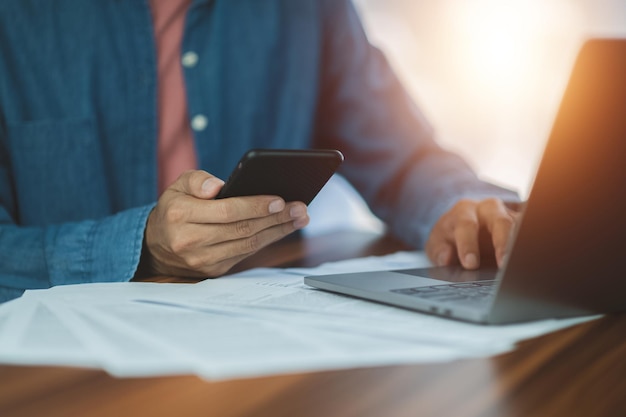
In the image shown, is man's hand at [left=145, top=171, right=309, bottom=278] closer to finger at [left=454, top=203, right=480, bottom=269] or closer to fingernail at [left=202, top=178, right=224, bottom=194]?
fingernail at [left=202, top=178, right=224, bottom=194]

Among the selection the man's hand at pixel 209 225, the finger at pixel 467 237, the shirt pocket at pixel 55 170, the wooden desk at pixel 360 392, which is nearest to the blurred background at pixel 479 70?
the shirt pocket at pixel 55 170

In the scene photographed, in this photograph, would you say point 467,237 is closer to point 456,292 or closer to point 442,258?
point 442,258

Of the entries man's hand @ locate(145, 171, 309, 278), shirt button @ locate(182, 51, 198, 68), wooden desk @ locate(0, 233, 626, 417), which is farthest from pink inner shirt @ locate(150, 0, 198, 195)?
wooden desk @ locate(0, 233, 626, 417)

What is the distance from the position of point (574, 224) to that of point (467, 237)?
336mm

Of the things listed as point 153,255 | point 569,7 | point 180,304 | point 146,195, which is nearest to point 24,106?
point 146,195

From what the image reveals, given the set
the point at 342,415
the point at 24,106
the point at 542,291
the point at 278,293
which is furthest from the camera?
the point at 24,106

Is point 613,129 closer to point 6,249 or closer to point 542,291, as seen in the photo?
point 542,291

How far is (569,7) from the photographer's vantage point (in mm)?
1612

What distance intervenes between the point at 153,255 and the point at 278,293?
0.23 metres

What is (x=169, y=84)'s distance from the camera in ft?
3.89

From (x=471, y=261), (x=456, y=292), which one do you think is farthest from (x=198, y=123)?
(x=456, y=292)

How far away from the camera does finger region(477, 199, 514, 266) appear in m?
0.73

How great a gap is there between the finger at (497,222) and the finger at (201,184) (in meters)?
0.31

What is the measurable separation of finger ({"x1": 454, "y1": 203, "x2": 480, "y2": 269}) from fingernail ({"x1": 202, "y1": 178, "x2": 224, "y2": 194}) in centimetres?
28
